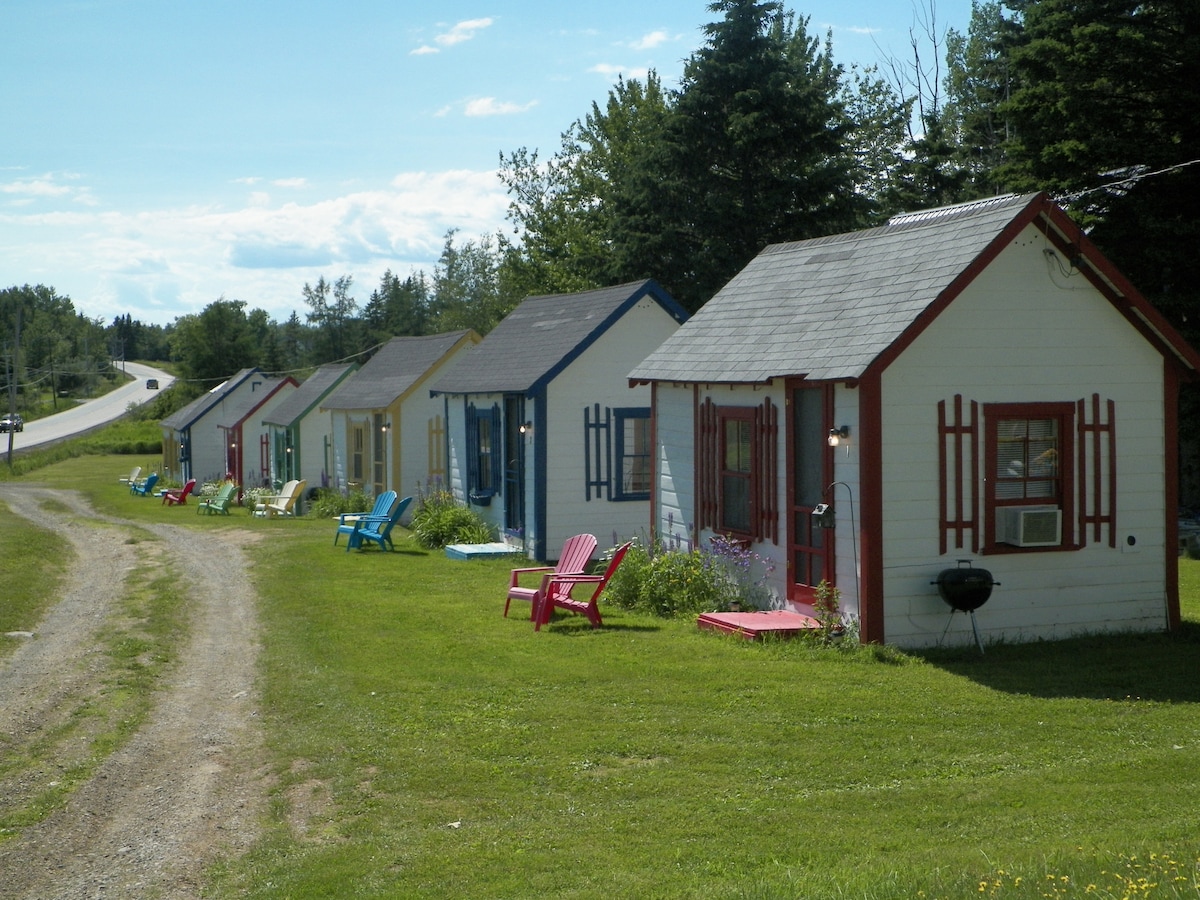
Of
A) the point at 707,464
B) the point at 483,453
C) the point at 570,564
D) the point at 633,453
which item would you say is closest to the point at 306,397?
the point at 483,453

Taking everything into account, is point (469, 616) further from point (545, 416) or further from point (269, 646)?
point (545, 416)

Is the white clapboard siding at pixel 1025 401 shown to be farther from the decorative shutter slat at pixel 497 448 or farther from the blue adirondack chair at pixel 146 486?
the blue adirondack chair at pixel 146 486

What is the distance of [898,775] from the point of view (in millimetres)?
8008

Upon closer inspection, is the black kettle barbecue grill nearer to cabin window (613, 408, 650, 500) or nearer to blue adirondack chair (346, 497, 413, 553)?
cabin window (613, 408, 650, 500)

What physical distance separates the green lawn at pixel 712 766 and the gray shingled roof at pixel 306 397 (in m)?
19.1

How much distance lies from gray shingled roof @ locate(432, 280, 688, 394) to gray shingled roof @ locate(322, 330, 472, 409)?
9.47ft

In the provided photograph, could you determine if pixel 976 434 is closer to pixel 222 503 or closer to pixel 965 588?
pixel 965 588

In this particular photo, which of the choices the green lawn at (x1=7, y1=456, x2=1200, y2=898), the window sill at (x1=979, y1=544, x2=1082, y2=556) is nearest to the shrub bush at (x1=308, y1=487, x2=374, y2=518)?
the green lawn at (x1=7, y1=456, x2=1200, y2=898)

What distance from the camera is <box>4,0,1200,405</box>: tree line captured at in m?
22.4

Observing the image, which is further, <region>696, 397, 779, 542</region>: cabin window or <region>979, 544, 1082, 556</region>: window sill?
<region>696, 397, 779, 542</region>: cabin window

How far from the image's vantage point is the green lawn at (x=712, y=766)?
6250mm

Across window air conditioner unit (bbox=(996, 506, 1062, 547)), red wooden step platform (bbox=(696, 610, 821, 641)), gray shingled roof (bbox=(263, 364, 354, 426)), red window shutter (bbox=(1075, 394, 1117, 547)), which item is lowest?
red wooden step platform (bbox=(696, 610, 821, 641))

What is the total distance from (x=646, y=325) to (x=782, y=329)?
22.0 feet

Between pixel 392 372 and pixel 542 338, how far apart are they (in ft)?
24.8
